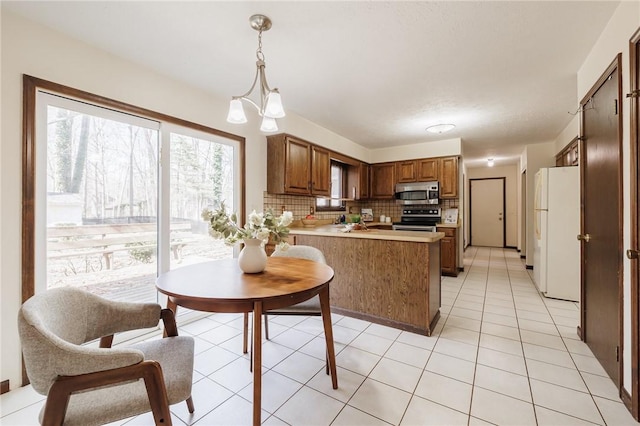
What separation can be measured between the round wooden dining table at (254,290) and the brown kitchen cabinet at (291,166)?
1768 mm

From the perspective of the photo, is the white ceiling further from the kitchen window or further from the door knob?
the kitchen window

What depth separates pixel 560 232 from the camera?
340 cm

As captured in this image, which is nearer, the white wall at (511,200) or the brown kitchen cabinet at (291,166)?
the brown kitchen cabinet at (291,166)

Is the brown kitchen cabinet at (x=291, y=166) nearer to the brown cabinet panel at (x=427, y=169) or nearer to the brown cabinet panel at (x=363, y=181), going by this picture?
the brown cabinet panel at (x=363, y=181)

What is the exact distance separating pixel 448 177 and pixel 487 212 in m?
4.19

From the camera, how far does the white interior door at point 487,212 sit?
7.83 metres

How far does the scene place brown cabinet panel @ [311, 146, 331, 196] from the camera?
155 inches

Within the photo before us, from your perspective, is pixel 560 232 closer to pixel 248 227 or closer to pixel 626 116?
pixel 626 116

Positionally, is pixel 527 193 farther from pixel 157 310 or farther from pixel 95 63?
pixel 95 63

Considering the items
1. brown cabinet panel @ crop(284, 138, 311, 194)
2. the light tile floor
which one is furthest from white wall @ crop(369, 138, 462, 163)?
the light tile floor

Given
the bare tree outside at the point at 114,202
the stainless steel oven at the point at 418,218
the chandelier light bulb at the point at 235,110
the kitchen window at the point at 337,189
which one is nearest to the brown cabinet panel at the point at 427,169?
the stainless steel oven at the point at 418,218

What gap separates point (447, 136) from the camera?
4758mm

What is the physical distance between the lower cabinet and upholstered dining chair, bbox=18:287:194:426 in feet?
14.3

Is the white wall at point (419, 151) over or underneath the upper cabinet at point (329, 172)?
over
